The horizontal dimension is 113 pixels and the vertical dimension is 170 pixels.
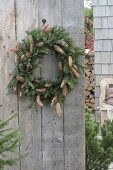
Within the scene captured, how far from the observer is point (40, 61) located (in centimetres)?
327

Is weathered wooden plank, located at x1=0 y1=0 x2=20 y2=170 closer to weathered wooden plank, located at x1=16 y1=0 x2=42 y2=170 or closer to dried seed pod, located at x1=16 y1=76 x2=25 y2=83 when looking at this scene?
weathered wooden plank, located at x1=16 y1=0 x2=42 y2=170

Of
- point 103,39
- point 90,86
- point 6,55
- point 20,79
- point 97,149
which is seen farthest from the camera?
point 90,86

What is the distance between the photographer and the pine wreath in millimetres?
3221

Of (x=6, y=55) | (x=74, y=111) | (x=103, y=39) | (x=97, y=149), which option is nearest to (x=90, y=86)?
(x=103, y=39)

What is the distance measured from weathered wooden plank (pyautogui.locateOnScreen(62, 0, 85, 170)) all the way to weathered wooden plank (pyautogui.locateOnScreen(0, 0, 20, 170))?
Result: 0.38 meters

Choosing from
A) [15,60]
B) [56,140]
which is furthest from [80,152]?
[15,60]

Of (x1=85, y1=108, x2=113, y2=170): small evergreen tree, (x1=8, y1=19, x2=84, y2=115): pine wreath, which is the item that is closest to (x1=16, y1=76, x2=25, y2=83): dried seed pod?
(x1=8, y1=19, x2=84, y2=115): pine wreath

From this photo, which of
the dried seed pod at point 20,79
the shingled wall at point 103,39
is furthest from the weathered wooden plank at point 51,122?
the shingled wall at point 103,39

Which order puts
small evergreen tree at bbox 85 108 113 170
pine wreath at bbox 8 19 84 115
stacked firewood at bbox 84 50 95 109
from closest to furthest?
1. pine wreath at bbox 8 19 84 115
2. small evergreen tree at bbox 85 108 113 170
3. stacked firewood at bbox 84 50 95 109

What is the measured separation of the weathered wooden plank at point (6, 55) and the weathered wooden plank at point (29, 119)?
0.05 m

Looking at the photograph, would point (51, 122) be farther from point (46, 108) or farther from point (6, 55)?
point (6, 55)

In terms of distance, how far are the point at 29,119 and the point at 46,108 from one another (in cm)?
16

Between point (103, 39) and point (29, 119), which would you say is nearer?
point (29, 119)

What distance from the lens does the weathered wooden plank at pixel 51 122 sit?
3.33 meters
